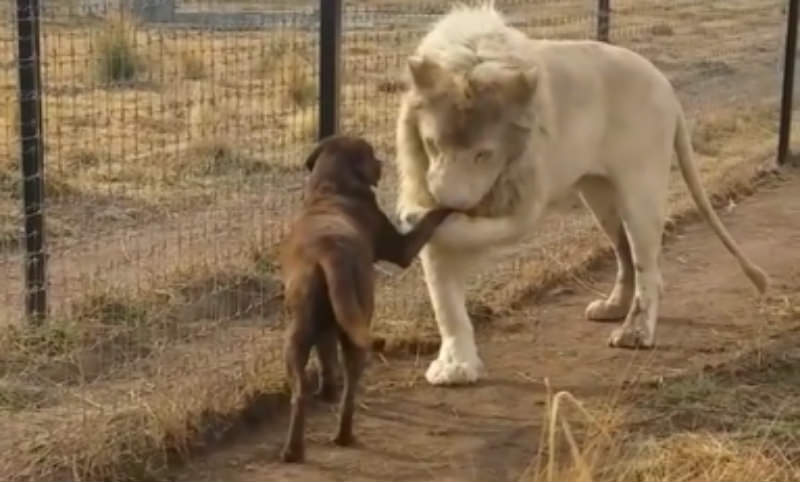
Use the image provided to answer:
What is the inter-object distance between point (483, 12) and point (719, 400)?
75.0 inches

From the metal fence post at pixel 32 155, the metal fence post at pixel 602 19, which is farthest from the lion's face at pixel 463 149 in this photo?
the metal fence post at pixel 602 19

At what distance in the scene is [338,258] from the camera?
5484 mm

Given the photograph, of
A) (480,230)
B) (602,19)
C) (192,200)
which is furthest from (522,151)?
(192,200)

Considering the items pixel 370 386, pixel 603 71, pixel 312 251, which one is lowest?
pixel 370 386

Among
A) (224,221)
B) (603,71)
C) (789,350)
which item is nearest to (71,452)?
(603,71)

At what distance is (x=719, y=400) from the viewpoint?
21.2ft

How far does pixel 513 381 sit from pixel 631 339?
32.1 inches

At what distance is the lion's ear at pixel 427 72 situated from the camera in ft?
20.3

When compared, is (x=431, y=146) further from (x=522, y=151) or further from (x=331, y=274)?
(x=331, y=274)

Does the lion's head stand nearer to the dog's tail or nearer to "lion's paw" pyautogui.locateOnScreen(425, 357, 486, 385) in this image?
the dog's tail

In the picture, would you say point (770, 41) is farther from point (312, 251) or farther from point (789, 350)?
point (312, 251)

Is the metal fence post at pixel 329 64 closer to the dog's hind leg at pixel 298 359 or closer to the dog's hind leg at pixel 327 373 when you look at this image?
the dog's hind leg at pixel 327 373

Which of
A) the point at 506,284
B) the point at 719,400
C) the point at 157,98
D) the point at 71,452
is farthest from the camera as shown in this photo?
the point at 157,98

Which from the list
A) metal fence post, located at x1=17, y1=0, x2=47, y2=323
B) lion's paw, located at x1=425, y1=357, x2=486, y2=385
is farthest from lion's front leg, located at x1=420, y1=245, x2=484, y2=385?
metal fence post, located at x1=17, y1=0, x2=47, y2=323
